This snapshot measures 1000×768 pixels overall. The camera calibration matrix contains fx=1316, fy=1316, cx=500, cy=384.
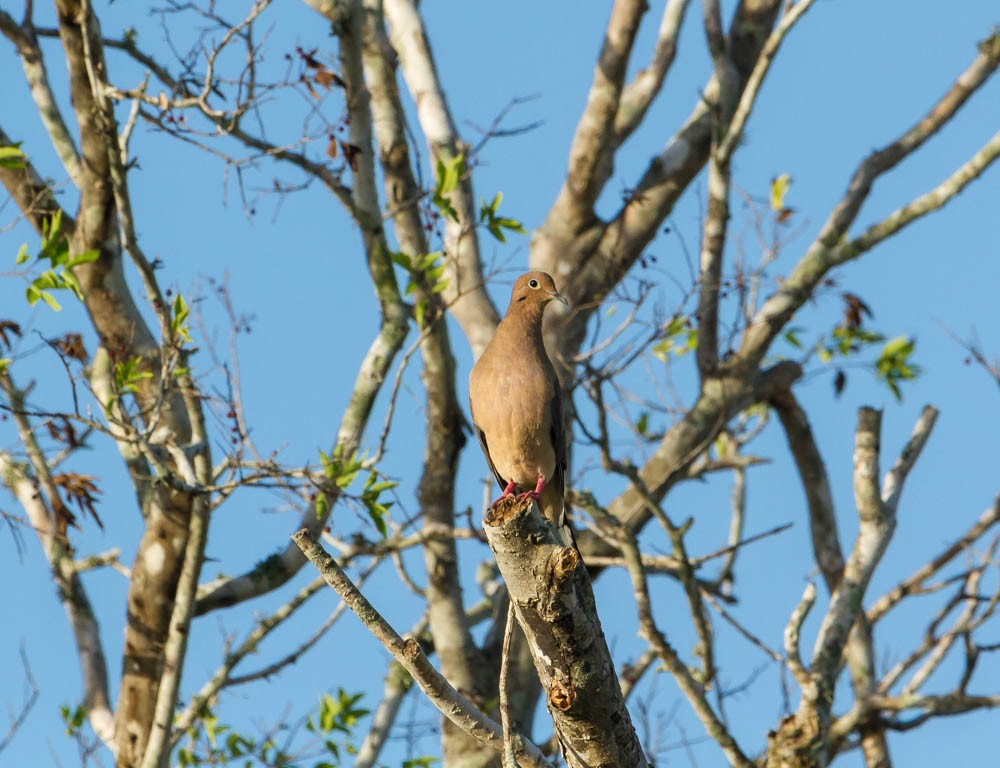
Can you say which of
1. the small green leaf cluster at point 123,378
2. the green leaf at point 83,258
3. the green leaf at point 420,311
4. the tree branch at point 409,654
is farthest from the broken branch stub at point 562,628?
the green leaf at point 420,311

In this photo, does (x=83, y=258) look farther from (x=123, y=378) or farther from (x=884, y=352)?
(x=884, y=352)

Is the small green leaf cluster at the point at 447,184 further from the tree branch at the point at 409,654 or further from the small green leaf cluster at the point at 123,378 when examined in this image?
the tree branch at the point at 409,654

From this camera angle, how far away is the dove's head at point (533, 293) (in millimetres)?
5531

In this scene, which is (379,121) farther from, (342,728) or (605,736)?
(605,736)

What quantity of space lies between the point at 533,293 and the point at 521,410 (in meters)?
0.71

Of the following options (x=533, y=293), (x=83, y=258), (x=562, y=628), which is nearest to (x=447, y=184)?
(x=533, y=293)

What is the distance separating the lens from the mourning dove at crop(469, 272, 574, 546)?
5.08m

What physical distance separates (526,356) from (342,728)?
3199mm

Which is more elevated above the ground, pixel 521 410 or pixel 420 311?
pixel 420 311

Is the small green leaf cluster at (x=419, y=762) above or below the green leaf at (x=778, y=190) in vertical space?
below

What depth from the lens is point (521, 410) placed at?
506 cm

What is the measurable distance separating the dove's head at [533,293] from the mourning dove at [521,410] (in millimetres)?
21

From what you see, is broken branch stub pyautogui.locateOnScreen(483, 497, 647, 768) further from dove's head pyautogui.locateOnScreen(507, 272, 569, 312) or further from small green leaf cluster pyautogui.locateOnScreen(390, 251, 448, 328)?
small green leaf cluster pyautogui.locateOnScreen(390, 251, 448, 328)

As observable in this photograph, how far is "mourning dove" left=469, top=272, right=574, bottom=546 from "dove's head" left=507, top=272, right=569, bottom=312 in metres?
0.02
